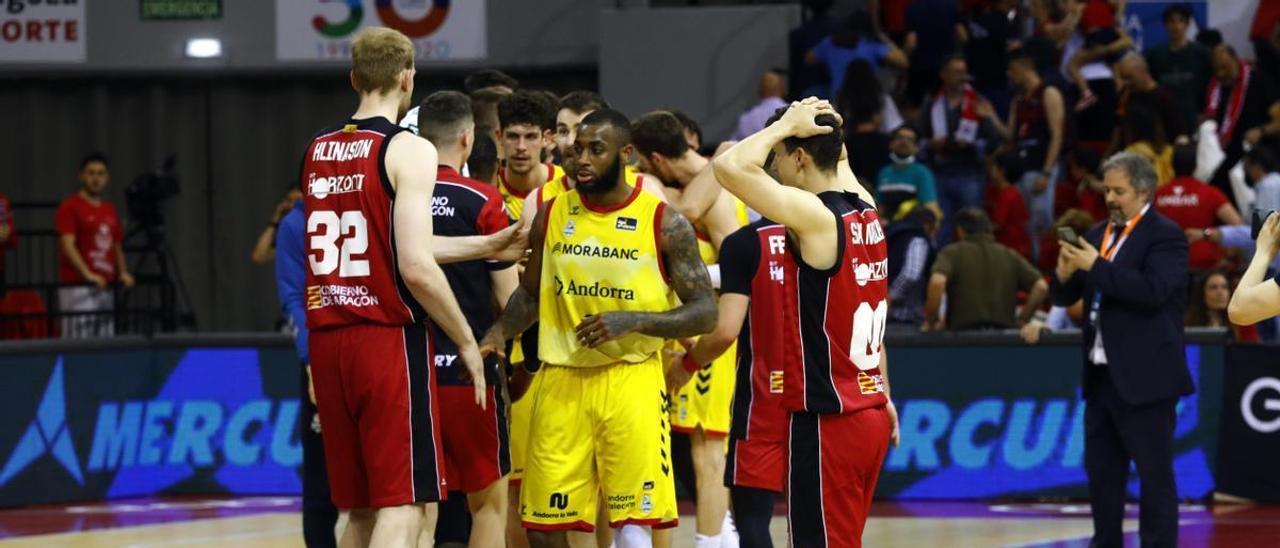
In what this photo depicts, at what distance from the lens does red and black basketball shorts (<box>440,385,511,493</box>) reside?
26.9ft

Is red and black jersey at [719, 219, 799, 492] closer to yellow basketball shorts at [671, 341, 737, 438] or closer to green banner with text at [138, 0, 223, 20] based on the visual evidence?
yellow basketball shorts at [671, 341, 737, 438]

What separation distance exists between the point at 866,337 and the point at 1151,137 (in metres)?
9.54

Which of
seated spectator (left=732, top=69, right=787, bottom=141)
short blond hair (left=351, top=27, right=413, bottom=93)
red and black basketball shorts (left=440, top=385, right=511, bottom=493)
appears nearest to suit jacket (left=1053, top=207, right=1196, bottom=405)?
red and black basketball shorts (left=440, top=385, right=511, bottom=493)

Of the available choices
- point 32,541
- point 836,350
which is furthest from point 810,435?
point 32,541

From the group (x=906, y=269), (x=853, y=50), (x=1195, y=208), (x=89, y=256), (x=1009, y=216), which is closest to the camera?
(x=906, y=269)

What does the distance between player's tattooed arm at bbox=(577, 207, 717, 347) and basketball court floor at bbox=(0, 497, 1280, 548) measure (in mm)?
3755

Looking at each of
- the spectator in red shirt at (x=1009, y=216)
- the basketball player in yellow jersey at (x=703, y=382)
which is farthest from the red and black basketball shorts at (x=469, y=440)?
the spectator in red shirt at (x=1009, y=216)

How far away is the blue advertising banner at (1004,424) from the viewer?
13445mm

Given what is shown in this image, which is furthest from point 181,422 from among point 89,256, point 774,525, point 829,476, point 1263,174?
point 1263,174

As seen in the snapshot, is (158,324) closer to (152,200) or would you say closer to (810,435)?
(152,200)

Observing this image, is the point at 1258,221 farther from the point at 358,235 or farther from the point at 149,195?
the point at 149,195

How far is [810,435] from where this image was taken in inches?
278

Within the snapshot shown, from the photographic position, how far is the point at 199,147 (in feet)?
69.0

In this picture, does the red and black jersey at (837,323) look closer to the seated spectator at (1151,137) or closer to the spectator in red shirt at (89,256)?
the seated spectator at (1151,137)
